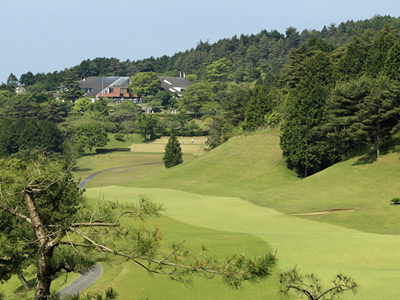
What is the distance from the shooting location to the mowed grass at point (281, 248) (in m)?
30.3

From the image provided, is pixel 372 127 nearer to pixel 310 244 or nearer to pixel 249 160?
pixel 249 160

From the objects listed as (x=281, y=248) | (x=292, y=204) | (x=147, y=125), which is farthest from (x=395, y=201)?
(x=147, y=125)

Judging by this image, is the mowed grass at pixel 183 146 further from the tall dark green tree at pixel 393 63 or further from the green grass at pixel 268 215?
the tall dark green tree at pixel 393 63

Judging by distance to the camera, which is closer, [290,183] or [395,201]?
[395,201]

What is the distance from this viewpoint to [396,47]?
7975 cm

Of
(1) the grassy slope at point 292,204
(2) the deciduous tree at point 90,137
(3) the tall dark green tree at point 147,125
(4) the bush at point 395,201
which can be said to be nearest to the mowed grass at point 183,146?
(3) the tall dark green tree at point 147,125

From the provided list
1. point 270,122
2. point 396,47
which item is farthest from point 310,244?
point 270,122

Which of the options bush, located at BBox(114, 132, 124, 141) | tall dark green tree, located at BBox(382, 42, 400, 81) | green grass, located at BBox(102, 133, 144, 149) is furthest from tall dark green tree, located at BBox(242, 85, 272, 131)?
bush, located at BBox(114, 132, 124, 141)

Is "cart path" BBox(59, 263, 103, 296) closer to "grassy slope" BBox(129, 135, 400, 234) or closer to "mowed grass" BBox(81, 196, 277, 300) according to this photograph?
"mowed grass" BBox(81, 196, 277, 300)

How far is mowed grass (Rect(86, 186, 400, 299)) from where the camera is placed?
30.3m

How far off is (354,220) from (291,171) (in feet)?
118

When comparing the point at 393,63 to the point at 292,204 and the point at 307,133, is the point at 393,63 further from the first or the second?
the point at 292,204

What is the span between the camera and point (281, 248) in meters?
37.1

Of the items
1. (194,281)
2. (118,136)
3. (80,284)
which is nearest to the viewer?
(194,281)
